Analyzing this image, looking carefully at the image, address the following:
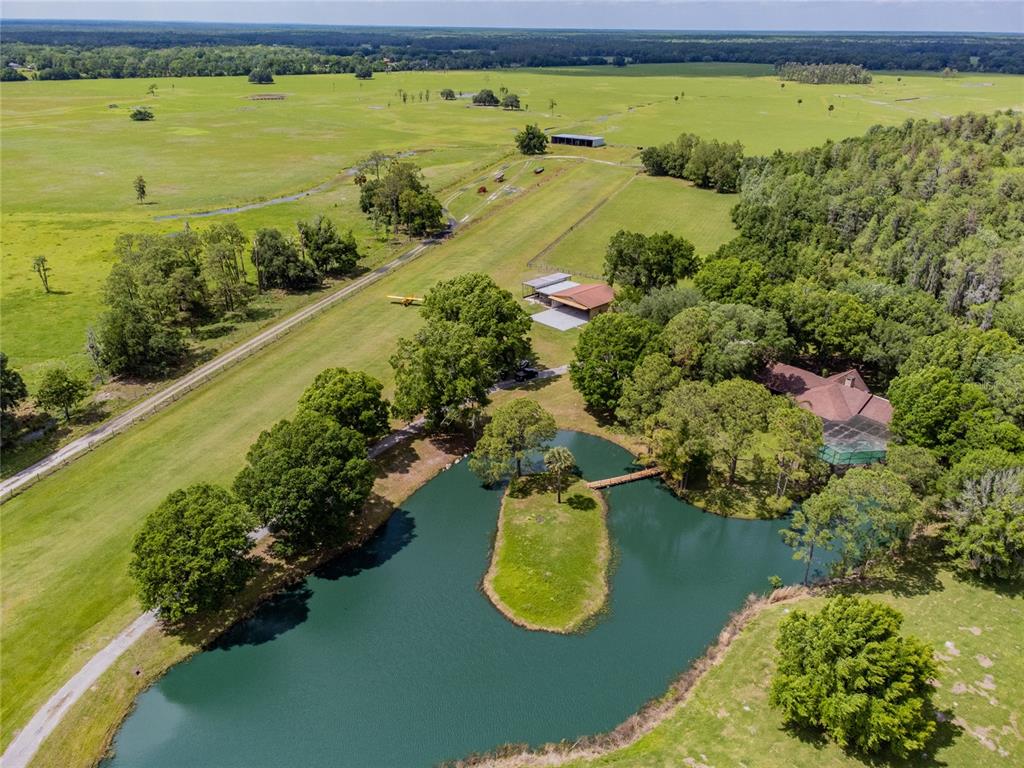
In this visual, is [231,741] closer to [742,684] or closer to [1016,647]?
[742,684]

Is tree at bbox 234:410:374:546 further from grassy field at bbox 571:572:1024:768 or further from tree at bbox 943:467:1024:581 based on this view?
tree at bbox 943:467:1024:581

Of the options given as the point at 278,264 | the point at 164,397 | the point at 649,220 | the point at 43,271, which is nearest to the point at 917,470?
the point at 164,397

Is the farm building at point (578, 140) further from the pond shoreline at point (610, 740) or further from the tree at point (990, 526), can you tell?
the pond shoreline at point (610, 740)

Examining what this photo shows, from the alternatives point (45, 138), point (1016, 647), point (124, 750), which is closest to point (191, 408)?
point (124, 750)

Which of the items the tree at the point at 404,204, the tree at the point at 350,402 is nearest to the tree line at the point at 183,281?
Result: the tree at the point at 404,204

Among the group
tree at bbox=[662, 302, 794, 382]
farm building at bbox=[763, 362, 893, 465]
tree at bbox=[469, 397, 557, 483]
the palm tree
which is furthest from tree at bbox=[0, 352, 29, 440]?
farm building at bbox=[763, 362, 893, 465]

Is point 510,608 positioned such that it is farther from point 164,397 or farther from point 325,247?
point 325,247

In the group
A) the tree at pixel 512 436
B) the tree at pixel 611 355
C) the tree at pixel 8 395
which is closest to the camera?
the tree at pixel 512 436
